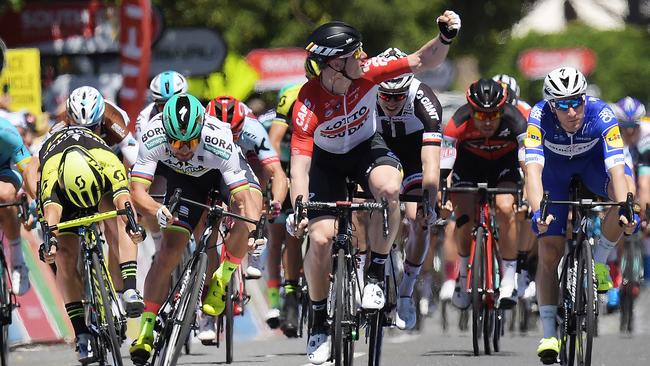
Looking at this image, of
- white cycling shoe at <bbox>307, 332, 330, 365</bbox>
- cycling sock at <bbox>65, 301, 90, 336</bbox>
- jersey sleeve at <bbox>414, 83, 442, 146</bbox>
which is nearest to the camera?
white cycling shoe at <bbox>307, 332, 330, 365</bbox>

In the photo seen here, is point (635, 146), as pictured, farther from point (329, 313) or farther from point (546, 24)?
point (546, 24)

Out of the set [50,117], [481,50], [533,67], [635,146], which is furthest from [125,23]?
[533,67]

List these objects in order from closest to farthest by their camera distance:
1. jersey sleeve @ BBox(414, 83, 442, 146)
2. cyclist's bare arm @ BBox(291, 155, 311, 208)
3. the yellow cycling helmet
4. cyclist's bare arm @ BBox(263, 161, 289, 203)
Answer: cyclist's bare arm @ BBox(291, 155, 311, 208), the yellow cycling helmet, jersey sleeve @ BBox(414, 83, 442, 146), cyclist's bare arm @ BBox(263, 161, 289, 203)

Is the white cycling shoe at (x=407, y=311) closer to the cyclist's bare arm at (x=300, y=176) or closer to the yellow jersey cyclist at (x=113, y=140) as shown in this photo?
the yellow jersey cyclist at (x=113, y=140)

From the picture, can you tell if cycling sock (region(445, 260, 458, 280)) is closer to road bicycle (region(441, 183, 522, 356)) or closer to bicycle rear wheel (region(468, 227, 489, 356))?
road bicycle (region(441, 183, 522, 356))

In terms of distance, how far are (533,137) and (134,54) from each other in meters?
11.0

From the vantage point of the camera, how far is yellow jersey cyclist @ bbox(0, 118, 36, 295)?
13.6m

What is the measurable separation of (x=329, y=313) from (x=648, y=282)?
14443 mm

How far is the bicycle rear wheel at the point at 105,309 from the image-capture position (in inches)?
449

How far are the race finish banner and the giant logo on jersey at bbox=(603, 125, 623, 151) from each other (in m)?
10.6

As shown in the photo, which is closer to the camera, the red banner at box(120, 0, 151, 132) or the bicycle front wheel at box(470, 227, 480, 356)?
the bicycle front wheel at box(470, 227, 480, 356)

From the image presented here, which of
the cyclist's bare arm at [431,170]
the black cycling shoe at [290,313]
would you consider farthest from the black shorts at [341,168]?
the black cycling shoe at [290,313]

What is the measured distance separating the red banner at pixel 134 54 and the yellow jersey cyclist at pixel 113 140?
7.50 m

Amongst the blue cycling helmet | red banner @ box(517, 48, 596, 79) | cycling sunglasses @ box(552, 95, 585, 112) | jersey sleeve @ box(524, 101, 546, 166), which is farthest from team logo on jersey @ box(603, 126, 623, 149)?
red banner @ box(517, 48, 596, 79)
